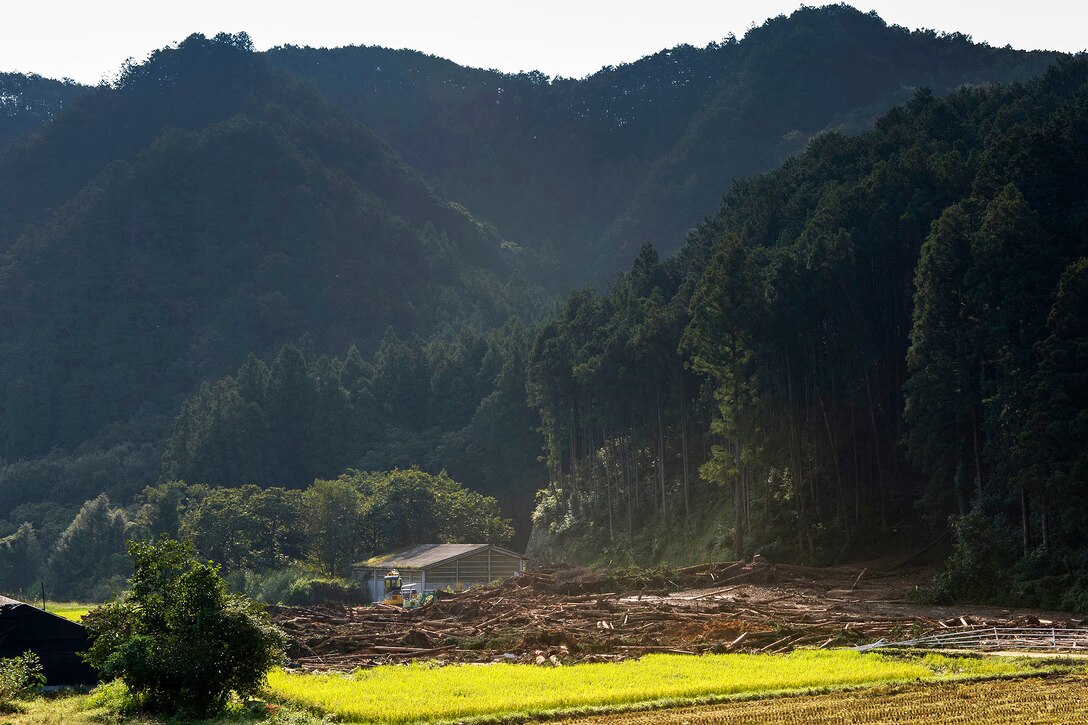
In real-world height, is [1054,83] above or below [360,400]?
above

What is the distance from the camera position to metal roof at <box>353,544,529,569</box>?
6919 centimetres

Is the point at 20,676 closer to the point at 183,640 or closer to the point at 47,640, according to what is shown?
the point at 47,640

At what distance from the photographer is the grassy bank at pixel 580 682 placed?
79.8 ft

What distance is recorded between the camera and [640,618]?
40625mm

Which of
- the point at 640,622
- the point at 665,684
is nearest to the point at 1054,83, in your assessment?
the point at 640,622

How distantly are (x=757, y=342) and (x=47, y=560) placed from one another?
74498 millimetres

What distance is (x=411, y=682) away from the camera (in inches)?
1099

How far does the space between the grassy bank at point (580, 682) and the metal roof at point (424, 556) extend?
123 feet

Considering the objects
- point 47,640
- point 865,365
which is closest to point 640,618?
point 47,640

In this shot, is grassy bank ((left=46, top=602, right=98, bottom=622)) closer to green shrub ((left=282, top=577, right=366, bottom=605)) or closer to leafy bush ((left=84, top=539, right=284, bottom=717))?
green shrub ((left=282, top=577, right=366, bottom=605))

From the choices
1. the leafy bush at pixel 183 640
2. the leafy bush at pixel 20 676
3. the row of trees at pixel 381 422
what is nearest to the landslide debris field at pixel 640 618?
the leafy bush at pixel 20 676

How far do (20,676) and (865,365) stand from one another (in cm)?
4399

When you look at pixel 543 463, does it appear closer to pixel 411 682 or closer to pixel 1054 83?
pixel 1054 83

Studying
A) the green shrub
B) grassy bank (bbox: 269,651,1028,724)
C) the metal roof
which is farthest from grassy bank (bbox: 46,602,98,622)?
grassy bank (bbox: 269,651,1028,724)
